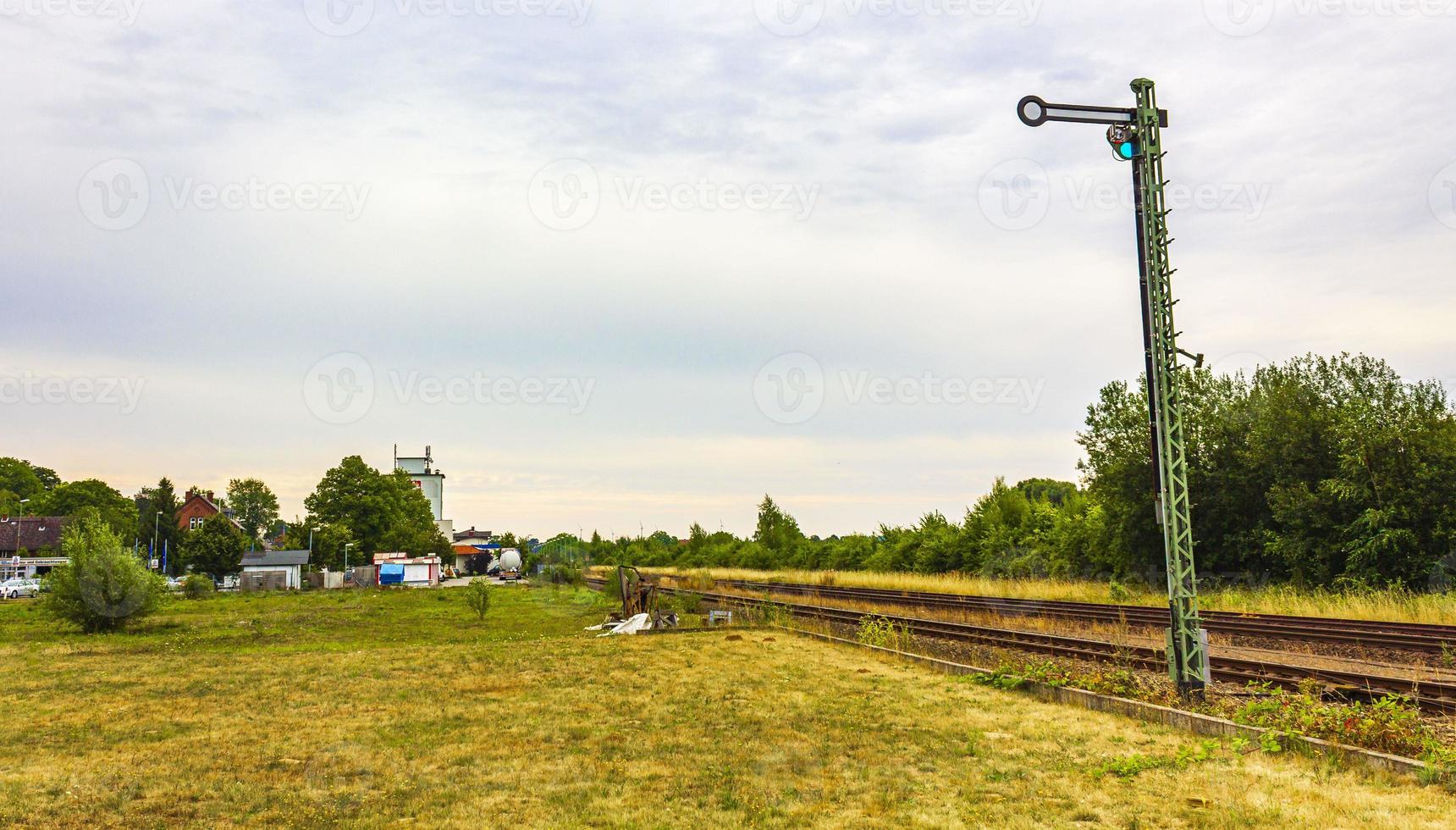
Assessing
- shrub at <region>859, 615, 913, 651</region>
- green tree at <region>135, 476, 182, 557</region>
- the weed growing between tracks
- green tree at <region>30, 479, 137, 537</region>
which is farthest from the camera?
green tree at <region>30, 479, 137, 537</region>

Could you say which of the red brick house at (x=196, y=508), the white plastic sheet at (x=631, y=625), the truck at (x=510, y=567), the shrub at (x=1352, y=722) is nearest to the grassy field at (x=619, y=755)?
the shrub at (x=1352, y=722)

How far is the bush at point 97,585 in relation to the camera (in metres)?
33.6

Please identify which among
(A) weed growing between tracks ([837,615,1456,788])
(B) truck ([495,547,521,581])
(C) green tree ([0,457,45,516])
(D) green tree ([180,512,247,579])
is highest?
(C) green tree ([0,457,45,516])

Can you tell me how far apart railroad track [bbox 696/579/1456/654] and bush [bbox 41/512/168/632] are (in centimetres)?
2759

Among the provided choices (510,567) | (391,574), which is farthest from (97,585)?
(510,567)

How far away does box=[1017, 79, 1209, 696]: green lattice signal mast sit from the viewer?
13195mm

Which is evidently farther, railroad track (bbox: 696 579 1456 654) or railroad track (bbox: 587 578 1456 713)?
railroad track (bbox: 696 579 1456 654)

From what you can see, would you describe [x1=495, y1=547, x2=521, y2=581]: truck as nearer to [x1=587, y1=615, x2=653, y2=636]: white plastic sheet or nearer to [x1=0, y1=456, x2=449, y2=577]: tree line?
[x1=0, y1=456, x2=449, y2=577]: tree line

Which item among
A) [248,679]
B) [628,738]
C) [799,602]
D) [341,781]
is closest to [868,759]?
[628,738]

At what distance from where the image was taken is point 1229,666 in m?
16.3

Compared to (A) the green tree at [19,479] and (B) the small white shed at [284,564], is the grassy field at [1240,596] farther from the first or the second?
(A) the green tree at [19,479]

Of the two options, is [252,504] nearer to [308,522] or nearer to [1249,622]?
[308,522]

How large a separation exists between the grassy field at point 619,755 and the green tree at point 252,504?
171 m

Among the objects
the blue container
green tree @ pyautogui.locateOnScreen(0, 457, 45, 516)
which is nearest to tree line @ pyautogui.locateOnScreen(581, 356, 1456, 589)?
the blue container
